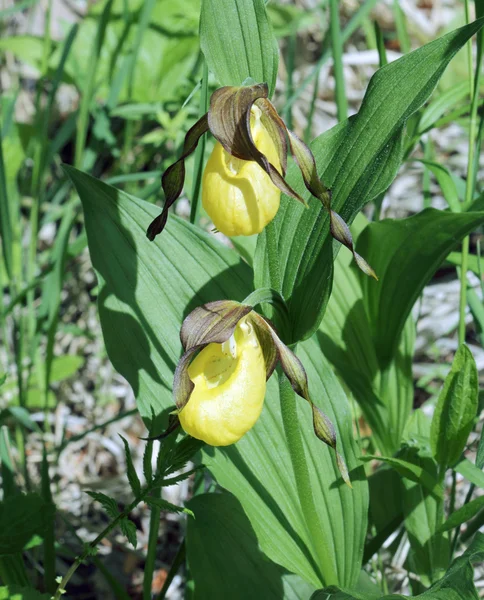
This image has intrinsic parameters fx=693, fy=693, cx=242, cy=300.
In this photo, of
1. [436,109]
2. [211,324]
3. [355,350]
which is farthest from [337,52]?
[211,324]

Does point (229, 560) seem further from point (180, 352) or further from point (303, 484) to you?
point (180, 352)

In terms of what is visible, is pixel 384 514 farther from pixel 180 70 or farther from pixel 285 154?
pixel 180 70

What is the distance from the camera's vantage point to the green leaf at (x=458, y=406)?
1.23 m

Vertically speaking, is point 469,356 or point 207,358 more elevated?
point 207,358

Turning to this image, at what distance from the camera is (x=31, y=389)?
213cm

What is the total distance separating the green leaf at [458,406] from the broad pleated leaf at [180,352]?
0.55ft

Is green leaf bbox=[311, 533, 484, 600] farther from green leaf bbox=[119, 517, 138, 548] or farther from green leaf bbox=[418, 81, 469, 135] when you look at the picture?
green leaf bbox=[418, 81, 469, 135]

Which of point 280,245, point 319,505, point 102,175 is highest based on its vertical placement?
point 102,175

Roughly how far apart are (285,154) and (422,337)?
136 centimetres

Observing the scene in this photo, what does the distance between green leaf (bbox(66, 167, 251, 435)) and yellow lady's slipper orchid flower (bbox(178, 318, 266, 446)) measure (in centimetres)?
24

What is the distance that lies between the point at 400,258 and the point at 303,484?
0.51m

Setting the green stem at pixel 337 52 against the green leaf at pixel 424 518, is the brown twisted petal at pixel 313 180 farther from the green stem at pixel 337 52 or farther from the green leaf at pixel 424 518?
the green stem at pixel 337 52

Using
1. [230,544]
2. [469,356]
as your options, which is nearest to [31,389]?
[230,544]

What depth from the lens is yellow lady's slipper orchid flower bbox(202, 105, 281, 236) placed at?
0.95 metres
